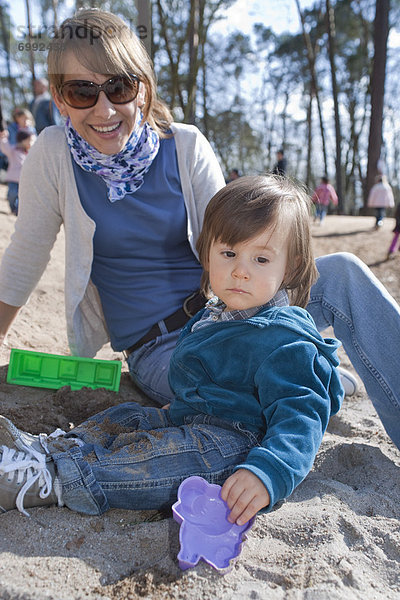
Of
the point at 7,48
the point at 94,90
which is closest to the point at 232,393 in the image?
the point at 94,90

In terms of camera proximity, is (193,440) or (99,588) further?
(193,440)

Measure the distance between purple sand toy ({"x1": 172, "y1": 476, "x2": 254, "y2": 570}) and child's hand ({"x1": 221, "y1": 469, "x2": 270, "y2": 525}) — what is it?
39 millimetres

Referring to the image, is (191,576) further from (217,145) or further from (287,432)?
(217,145)

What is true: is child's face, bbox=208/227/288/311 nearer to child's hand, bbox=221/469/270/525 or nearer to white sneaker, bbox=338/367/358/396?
child's hand, bbox=221/469/270/525

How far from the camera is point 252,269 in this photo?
1.38m

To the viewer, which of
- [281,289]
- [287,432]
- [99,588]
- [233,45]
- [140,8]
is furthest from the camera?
[233,45]

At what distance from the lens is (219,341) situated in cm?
143

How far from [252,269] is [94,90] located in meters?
0.92

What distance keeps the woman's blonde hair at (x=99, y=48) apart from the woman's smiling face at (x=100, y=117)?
0.03 meters

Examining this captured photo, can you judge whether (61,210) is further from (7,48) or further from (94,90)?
(7,48)

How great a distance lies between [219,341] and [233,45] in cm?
2328

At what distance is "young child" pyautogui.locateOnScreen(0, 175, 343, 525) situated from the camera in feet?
4.25

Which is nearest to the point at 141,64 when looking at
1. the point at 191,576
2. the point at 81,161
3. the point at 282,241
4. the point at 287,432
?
the point at 81,161

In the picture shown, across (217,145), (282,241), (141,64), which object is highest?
(141,64)
